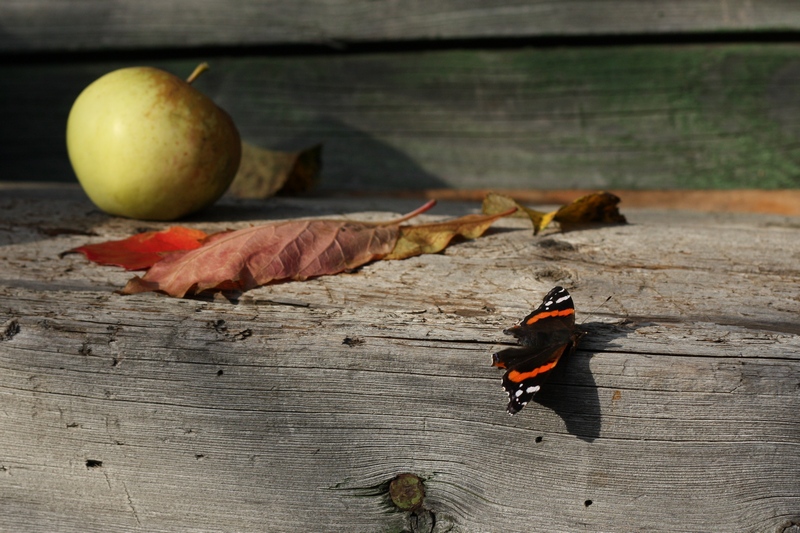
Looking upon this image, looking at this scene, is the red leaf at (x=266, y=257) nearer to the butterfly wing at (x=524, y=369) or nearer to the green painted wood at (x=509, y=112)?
the butterfly wing at (x=524, y=369)

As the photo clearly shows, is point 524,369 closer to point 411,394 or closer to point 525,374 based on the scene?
point 525,374

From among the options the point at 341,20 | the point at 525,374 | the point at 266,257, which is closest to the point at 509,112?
the point at 341,20

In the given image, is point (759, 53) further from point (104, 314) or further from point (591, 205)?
point (104, 314)

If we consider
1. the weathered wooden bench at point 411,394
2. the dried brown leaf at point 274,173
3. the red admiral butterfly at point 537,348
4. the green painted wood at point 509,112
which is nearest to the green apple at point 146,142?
the weathered wooden bench at point 411,394

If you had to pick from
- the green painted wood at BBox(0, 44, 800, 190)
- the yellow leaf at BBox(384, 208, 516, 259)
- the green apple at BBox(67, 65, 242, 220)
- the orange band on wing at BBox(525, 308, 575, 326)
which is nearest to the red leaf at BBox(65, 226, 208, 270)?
the green apple at BBox(67, 65, 242, 220)

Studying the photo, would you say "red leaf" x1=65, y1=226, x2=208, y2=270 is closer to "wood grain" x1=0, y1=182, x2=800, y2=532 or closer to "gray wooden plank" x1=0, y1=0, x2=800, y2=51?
"wood grain" x1=0, y1=182, x2=800, y2=532
